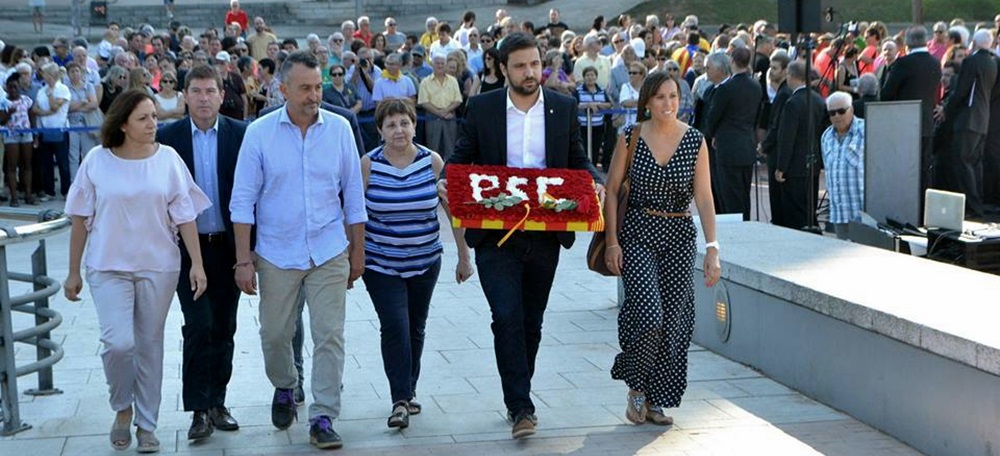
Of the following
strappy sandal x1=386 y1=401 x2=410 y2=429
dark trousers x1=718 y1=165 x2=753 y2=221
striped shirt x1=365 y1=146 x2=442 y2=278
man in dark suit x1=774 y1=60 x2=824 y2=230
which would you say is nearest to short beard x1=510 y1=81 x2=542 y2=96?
striped shirt x1=365 y1=146 x2=442 y2=278

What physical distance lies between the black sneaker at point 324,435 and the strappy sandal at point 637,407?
4.77ft

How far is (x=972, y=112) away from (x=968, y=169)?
0.69 metres

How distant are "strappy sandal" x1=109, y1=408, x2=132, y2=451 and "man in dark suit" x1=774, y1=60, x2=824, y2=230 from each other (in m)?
7.86

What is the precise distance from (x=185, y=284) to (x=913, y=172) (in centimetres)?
675

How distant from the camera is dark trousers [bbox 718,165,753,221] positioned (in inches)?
543

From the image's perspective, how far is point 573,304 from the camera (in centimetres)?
1088

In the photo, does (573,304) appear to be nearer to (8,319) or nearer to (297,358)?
(297,358)

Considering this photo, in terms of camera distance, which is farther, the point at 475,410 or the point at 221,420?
the point at 475,410

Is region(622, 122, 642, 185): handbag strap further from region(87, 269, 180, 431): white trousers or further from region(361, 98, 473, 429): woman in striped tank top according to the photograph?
region(87, 269, 180, 431): white trousers

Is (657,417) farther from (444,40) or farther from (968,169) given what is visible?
(444,40)

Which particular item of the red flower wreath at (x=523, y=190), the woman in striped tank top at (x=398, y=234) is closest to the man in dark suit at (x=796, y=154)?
the woman in striped tank top at (x=398, y=234)

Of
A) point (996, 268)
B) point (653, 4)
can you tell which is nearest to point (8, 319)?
point (996, 268)

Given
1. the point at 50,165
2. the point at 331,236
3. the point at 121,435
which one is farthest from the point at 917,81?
the point at 50,165

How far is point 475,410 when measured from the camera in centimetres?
761
